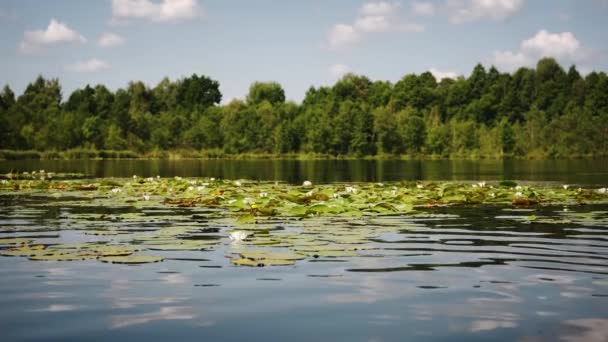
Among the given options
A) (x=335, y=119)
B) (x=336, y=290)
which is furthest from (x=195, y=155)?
(x=336, y=290)

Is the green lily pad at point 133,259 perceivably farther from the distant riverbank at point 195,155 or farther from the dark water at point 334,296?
the distant riverbank at point 195,155

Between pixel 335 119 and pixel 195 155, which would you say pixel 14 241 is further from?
pixel 335 119

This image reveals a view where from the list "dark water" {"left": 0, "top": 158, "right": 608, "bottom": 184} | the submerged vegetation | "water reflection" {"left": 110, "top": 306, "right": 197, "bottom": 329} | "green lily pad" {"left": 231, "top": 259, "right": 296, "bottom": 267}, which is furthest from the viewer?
"dark water" {"left": 0, "top": 158, "right": 608, "bottom": 184}

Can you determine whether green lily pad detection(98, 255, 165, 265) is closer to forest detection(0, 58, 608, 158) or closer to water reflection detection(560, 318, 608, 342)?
water reflection detection(560, 318, 608, 342)

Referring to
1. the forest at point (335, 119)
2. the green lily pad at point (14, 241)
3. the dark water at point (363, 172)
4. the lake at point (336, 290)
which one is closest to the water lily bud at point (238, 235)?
the lake at point (336, 290)

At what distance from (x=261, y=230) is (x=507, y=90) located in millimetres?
130003

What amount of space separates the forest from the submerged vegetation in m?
68.4

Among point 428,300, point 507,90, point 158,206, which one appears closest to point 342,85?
point 507,90

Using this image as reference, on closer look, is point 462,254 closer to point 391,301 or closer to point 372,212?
point 391,301

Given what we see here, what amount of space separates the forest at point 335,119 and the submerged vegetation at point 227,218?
68402mm

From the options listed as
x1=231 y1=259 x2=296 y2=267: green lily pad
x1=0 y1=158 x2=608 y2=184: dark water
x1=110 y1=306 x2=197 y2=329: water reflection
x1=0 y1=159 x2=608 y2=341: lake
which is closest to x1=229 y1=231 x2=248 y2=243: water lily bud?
x1=0 y1=159 x2=608 y2=341: lake

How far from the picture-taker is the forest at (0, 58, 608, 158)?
95500mm

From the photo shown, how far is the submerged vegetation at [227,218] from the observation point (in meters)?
9.23

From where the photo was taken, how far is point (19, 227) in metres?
12.3
